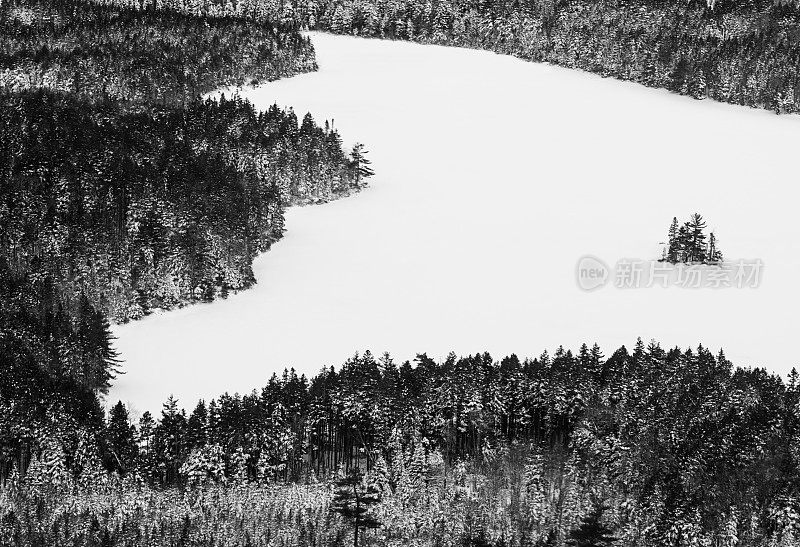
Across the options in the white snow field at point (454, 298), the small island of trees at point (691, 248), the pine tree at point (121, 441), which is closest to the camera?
the pine tree at point (121, 441)

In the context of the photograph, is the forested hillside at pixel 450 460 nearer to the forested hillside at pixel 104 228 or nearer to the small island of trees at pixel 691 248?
the forested hillside at pixel 104 228

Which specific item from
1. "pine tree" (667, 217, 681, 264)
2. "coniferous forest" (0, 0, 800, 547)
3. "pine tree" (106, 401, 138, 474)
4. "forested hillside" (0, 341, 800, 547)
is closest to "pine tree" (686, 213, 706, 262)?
"pine tree" (667, 217, 681, 264)

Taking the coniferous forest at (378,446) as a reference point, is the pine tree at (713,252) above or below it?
above

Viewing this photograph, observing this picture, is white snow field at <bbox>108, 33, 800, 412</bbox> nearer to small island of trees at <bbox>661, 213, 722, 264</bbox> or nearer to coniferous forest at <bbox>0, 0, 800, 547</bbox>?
small island of trees at <bbox>661, 213, 722, 264</bbox>

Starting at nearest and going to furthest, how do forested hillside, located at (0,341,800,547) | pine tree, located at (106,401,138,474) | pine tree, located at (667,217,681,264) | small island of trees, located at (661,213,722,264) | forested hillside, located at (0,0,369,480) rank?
forested hillside, located at (0,341,800,547) → pine tree, located at (106,401,138,474) → forested hillside, located at (0,0,369,480) → small island of trees, located at (661,213,722,264) → pine tree, located at (667,217,681,264)

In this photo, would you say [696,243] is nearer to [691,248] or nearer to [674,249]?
[691,248]

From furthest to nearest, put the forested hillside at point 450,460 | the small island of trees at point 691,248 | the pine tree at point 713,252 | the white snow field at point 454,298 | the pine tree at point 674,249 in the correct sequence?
1. the pine tree at point 713,252
2. the pine tree at point 674,249
3. the small island of trees at point 691,248
4. the white snow field at point 454,298
5. the forested hillside at point 450,460

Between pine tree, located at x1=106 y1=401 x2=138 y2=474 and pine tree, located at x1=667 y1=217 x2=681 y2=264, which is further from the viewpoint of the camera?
pine tree, located at x1=667 y1=217 x2=681 y2=264

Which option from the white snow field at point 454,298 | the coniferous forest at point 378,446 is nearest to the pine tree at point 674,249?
the white snow field at point 454,298
